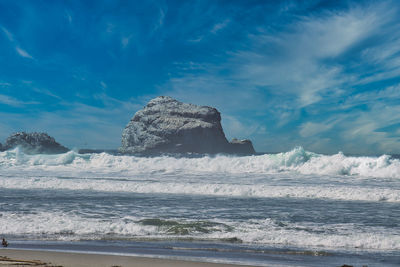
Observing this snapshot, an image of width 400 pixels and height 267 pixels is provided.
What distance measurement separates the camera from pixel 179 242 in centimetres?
856

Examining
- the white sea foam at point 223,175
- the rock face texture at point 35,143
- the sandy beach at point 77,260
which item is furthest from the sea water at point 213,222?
the rock face texture at point 35,143

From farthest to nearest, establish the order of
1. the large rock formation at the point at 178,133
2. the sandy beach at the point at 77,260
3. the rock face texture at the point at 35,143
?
1. the large rock formation at the point at 178,133
2. the rock face texture at the point at 35,143
3. the sandy beach at the point at 77,260

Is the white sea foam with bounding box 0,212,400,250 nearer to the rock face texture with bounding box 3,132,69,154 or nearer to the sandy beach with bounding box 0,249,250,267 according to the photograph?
the sandy beach with bounding box 0,249,250,267

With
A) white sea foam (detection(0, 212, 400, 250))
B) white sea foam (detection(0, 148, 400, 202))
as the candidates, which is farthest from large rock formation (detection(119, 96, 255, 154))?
white sea foam (detection(0, 212, 400, 250))

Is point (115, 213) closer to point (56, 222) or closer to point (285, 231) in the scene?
point (56, 222)

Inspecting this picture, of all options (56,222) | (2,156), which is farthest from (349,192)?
(2,156)

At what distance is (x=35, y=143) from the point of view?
103 metres

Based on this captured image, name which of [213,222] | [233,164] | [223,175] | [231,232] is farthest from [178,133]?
[231,232]

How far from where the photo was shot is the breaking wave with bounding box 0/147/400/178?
92.3 ft

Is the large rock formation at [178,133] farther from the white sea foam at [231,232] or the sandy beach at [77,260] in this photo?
the sandy beach at [77,260]

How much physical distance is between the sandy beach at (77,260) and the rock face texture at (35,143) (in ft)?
328

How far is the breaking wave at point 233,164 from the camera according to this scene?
28125mm

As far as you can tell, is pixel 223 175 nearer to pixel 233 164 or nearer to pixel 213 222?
pixel 233 164

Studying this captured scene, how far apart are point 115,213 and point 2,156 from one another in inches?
1271
